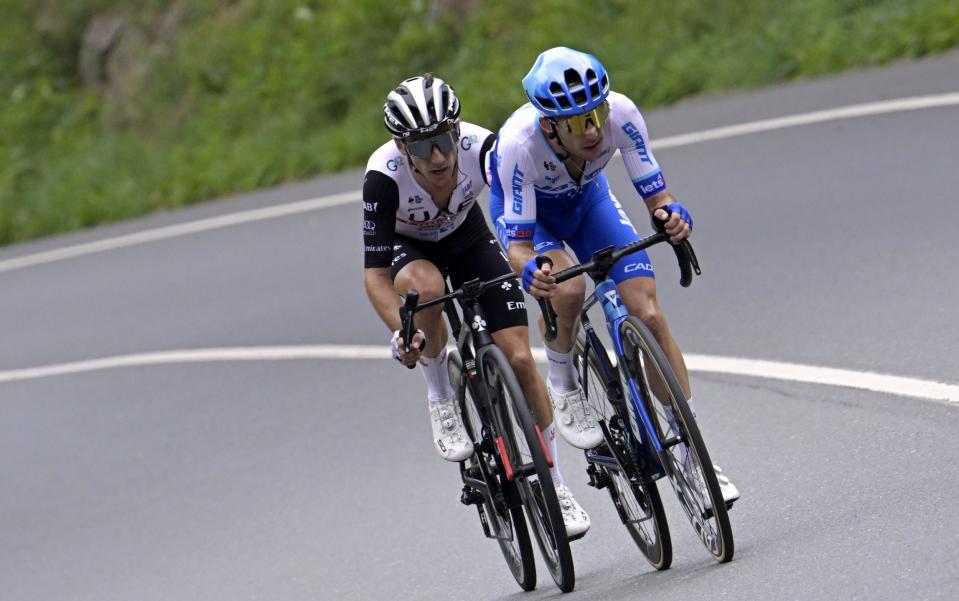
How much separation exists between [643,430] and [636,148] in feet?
3.69

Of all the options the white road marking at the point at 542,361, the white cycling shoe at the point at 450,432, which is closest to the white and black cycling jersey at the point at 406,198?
the white cycling shoe at the point at 450,432

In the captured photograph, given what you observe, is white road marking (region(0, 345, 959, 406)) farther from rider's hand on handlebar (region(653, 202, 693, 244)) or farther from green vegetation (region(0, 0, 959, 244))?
green vegetation (region(0, 0, 959, 244))

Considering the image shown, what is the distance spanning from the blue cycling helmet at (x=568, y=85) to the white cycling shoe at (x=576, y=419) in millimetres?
1385

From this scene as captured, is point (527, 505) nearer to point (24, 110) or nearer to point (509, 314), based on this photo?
point (509, 314)

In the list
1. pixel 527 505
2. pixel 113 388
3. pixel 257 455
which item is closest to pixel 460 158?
pixel 527 505

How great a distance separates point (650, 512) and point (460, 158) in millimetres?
1716

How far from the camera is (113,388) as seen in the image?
12508mm

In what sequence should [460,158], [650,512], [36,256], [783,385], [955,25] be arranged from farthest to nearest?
1. [36,256]
2. [955,25]
3. [783,385]
4. [460,158]
5. [650,512]

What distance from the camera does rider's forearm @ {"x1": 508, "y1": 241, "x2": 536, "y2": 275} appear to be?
675cm

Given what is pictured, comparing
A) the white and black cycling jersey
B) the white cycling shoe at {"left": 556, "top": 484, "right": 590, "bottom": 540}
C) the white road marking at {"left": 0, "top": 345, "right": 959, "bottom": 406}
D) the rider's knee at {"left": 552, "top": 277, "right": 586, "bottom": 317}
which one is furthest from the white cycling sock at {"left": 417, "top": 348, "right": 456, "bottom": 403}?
the white road marking at {"left": 0, "top": 345, "right": 959, "bottom": 406}

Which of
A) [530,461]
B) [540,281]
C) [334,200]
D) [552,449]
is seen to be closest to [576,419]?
[552,449]

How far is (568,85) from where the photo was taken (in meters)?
6.37

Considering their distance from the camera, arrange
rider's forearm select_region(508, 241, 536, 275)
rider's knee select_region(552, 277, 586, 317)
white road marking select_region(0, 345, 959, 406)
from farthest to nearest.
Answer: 1. white road marking select_region(0, 345, 959, 406)
2. rider's knee select_region(552, 277, 586, 317)
3. rider's forearm select_region(508, 241, 536, 275)

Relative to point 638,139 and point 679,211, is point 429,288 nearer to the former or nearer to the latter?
point 638,139
